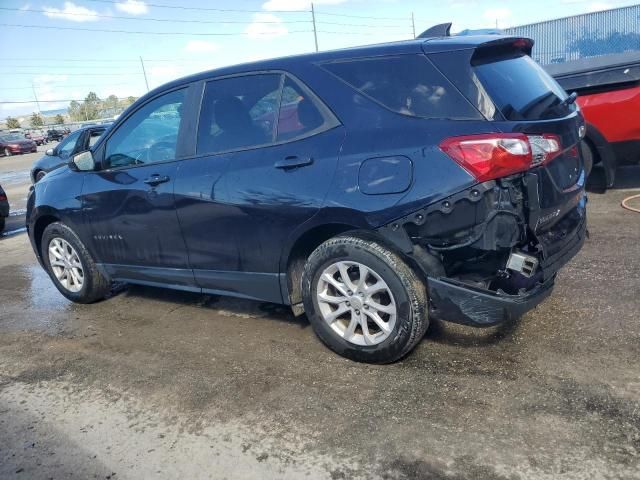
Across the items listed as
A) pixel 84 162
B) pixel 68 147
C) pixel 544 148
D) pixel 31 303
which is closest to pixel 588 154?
pixel 544 148

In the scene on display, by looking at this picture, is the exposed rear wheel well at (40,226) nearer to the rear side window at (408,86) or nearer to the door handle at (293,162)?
the door handle at (293,162)

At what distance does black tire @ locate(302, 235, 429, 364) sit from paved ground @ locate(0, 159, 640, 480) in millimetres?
126

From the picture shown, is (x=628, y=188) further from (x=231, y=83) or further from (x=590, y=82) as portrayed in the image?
(x=231, y=83)

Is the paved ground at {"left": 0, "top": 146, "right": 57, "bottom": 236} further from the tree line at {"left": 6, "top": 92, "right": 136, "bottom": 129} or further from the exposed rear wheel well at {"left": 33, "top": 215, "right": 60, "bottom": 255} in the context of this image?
the tree line at {"left": 6, "top": 92, "right": 136, "bottom": 129}

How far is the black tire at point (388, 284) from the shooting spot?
311 cm

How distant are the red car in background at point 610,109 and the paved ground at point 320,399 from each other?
8.37 feet

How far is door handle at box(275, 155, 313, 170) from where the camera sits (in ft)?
11.0

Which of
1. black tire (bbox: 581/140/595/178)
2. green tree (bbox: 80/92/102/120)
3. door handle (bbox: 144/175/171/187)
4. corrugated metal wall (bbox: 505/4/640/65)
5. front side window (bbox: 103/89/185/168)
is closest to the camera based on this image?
door handle (bbox: 144/175/171/187)

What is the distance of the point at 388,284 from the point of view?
316 centimetres

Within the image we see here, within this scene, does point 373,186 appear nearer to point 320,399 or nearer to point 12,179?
point 320,399

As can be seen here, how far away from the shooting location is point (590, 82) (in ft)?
22.1

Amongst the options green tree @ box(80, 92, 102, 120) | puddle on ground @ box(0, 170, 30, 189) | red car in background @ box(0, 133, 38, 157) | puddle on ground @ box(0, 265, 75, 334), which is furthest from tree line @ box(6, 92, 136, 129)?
puddle on ground @ box(0, 265, 75, 334)

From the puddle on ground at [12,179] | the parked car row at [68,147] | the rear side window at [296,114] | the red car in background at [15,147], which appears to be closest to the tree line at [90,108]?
the red car in background at [15,147]

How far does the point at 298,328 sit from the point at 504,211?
5.92 feet
